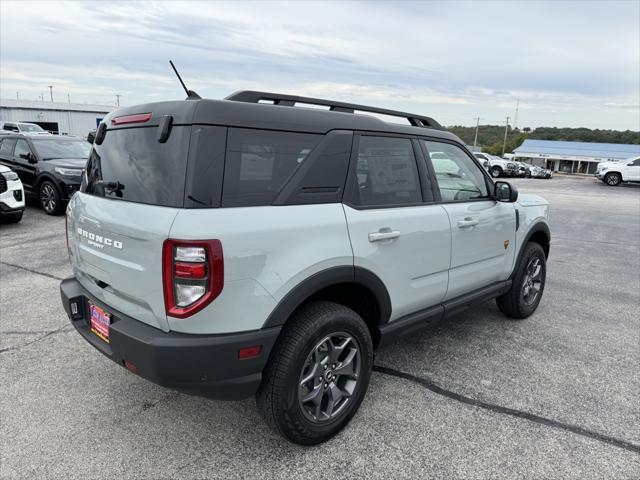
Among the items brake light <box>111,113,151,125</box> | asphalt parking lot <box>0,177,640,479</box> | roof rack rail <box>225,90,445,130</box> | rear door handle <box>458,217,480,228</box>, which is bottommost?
asphalt parking lot <box>0,177,640,479</box>

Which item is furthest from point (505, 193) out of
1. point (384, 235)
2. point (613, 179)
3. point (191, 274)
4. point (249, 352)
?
point (613, 179)

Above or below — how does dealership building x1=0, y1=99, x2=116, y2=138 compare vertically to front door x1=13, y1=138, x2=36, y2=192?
above

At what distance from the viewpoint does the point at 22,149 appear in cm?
1012

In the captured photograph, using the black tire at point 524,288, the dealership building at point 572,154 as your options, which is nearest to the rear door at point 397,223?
the black tire at point 524,288

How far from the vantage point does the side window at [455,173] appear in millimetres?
3378

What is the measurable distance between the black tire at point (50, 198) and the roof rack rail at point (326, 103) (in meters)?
→ 8.26

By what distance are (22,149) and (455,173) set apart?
10181 mm

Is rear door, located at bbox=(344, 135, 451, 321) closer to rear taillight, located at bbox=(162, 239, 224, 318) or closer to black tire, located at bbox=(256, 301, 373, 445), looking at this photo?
black tire, located at bbox=(256, 301, 373, 445)

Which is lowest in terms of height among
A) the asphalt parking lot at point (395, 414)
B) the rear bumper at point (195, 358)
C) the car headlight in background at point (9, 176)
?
the asphalt parking lot at point (395, 414)

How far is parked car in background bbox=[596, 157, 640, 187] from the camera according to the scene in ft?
89.2

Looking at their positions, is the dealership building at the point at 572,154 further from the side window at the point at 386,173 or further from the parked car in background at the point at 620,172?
the side window at the point at 386,173

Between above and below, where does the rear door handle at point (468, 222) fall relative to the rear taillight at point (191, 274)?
above

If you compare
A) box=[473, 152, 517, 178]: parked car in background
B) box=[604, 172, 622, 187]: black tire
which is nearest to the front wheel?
box=[473, 152, 517, 178]: parked car in background

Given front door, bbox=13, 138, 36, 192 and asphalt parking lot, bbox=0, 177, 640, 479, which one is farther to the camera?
front door, bbox=13, 138, 36, 192
